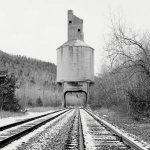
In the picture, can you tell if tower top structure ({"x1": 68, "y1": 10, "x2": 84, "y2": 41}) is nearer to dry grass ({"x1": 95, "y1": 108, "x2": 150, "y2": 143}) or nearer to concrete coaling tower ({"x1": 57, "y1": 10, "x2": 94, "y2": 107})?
concrete coaling tower ({"x1": 57, "y1": 10, "x2": 94, "y2": 107})

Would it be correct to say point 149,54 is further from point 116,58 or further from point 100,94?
point 100,94

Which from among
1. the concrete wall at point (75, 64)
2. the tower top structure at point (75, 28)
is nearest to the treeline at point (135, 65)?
the concrete wall at point (75, 64)

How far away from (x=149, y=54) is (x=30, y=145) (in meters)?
10.0

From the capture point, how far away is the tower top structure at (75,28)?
4588cm

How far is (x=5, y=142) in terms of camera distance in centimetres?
668

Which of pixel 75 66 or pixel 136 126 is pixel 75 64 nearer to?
pixel 75 66

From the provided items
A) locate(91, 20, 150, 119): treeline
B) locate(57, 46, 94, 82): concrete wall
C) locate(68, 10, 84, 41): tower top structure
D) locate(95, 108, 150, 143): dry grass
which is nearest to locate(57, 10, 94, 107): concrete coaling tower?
locate(57, 46, 94, 82): concrete wall

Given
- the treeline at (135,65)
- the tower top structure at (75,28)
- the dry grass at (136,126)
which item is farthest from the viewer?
the tower top structure at (75,28)

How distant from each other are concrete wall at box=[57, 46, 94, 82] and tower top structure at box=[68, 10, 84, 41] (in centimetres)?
367

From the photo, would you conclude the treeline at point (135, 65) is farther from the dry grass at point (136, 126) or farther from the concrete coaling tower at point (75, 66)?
the concrete coaling tower at point (75, 66)

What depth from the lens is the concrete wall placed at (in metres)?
41.3

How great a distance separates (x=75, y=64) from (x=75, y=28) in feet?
24.7

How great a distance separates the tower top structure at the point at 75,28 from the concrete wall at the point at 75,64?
367 centimetres

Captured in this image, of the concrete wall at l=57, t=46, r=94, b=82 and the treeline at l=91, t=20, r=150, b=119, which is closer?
the treeline at l=91, t=20, r=150, b=119
